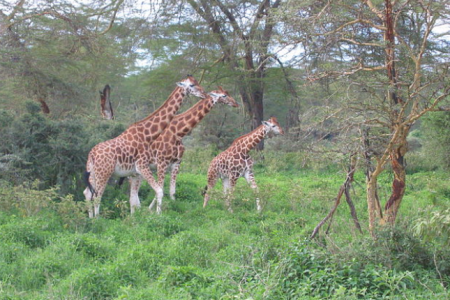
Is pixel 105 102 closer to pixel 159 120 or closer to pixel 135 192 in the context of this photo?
pixel 159 120

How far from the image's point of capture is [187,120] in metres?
9.47

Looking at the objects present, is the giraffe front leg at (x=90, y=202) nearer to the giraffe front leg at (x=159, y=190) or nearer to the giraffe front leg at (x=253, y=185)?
the giraffe front leg at (x=159, y=190)

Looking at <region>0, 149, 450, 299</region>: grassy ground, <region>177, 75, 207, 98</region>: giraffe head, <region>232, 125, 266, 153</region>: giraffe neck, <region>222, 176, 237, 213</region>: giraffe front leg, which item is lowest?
<region>0, 149, 450, 299</region>: grassy ground

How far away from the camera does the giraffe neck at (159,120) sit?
369 inches

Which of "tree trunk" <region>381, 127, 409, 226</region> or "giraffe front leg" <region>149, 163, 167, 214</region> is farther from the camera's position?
"giraffe front leg" <region>149, 163, 167, 214</region>

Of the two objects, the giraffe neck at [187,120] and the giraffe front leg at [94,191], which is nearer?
the giraffe front leg at [94,191]

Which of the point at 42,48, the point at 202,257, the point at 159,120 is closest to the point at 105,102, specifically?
the point at 42,48

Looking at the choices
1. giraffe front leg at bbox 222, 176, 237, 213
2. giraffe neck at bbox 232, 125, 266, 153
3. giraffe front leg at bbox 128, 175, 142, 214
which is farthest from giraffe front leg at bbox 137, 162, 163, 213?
giraffe neck at bbox 232, 125, 266, 153

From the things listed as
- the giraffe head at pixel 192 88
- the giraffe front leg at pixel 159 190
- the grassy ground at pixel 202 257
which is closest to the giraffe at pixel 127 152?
the giraffe head at pixel 192 88

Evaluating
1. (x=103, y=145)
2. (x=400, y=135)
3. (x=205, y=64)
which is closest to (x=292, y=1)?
(x=400, y=135)

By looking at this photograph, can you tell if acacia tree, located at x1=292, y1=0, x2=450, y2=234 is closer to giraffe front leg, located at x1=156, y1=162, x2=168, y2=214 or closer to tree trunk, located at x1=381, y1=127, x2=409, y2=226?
tree trunk, located at x1=381, y1=127, x2=409, y2=226

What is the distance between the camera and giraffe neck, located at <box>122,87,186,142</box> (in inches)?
369

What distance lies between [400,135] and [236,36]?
36.1ft

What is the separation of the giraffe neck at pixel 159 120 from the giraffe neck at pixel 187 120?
0.12 metres
